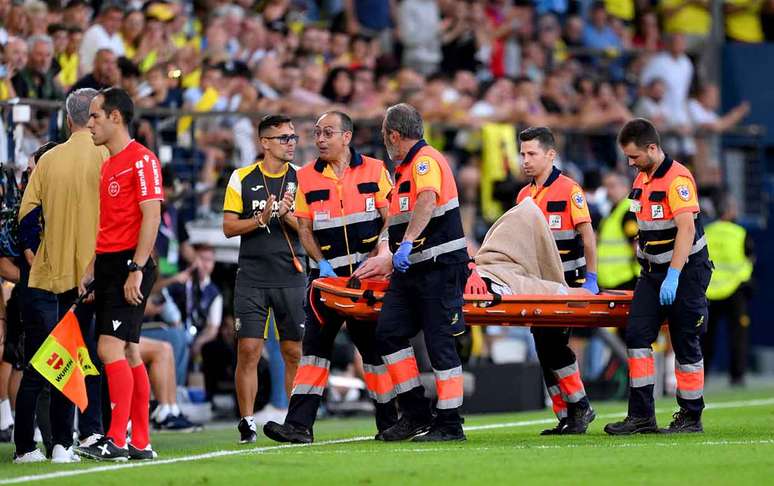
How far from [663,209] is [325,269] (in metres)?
2.31

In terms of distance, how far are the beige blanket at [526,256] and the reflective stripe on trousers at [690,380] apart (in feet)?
3.22

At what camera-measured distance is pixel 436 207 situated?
1079cm

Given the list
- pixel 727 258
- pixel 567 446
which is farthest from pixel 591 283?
pixel 727 258

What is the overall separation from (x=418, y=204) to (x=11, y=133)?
4509 millimetres

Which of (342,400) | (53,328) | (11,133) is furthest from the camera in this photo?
(342,400)

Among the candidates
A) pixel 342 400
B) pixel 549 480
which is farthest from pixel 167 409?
pixel 549 480

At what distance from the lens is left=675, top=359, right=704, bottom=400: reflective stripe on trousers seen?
11.3 metres

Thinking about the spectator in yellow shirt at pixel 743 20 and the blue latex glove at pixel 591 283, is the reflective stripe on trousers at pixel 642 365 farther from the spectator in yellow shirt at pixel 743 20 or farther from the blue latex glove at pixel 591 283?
the spectator in yellow shirt at pixel 743 20

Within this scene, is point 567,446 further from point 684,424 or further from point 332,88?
point 332,88

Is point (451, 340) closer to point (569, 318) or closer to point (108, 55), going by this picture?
point (569, 318)

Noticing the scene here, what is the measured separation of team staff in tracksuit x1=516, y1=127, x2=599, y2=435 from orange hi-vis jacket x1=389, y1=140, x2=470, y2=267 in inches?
44.3

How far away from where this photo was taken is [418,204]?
10648 mm

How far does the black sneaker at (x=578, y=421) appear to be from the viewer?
38.3 feet

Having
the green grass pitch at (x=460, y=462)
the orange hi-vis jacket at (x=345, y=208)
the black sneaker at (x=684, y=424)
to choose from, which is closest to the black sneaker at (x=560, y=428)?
the green grass pitch at (x=460, y=462)
